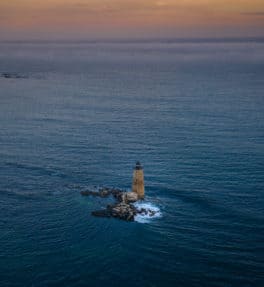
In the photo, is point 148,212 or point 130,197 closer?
point 148,212

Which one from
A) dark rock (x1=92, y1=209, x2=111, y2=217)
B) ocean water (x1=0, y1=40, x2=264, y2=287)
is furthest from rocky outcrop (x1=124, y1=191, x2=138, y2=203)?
dark rock (x1=92, y1=209, x2=111, y2=217)

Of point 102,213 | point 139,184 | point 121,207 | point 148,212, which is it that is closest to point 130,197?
point 139,184

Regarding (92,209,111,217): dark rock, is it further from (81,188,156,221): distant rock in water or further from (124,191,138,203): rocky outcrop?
(124,191,138,203): rocky outcrop

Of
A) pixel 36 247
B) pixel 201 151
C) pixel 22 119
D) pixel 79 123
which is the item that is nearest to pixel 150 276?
pixel 36 247

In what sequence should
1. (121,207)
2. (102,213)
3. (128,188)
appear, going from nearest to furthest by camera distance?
(102,213) → (121,207) → (128,188)

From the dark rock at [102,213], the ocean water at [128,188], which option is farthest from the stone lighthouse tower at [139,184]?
the dark rock at [102,213]

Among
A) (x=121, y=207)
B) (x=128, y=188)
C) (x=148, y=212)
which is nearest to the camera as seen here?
(x=121, y=207)

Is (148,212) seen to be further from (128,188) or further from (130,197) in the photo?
(128,188)

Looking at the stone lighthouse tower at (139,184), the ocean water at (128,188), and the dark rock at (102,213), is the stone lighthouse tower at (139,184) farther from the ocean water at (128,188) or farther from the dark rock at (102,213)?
the dark rock at (102,213)
